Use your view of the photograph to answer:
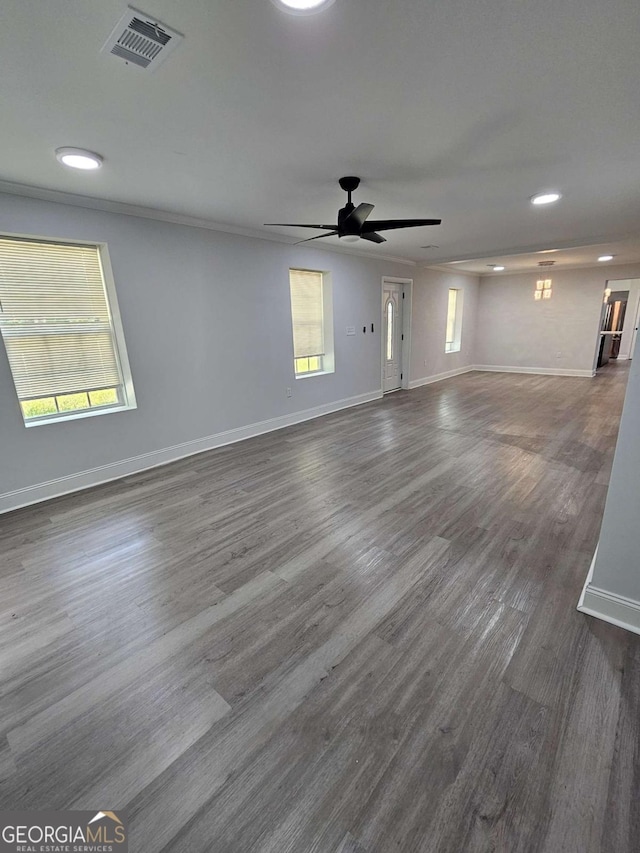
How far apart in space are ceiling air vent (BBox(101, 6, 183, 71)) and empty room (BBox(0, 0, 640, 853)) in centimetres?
1

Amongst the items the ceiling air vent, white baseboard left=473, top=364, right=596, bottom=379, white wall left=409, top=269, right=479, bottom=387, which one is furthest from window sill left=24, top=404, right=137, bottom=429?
white baseboard left=473, top=364, right=596, bottom=379

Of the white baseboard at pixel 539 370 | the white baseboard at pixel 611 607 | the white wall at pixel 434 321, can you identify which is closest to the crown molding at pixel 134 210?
the white wall at pixel 434 321

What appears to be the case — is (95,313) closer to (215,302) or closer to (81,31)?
(215,302)

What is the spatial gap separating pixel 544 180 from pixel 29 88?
3466 mm

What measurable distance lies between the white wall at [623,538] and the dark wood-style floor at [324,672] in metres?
0.11

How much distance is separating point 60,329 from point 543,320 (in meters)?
9.59

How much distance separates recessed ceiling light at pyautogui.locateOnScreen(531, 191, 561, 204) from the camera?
10.7 ft

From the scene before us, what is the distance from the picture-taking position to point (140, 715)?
4.59ft

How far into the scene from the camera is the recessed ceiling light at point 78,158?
87.4 inches

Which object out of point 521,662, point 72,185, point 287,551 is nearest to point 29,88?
point 72,185

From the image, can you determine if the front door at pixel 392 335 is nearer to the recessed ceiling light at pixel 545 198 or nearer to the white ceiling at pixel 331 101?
the recessed ceiling light at pixel 545 198

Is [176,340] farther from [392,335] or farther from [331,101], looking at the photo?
[392,335]

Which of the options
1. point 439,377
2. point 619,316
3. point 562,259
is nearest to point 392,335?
point 439,377

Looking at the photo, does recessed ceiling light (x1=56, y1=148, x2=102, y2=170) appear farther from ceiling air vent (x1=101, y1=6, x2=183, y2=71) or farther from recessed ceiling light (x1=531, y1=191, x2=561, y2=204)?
recessed ceiling light (x1=531, y1=191, x2=561, y2=204)
